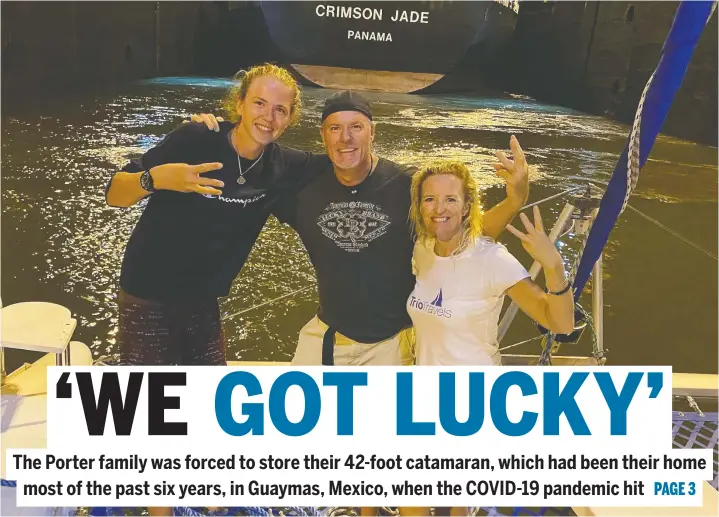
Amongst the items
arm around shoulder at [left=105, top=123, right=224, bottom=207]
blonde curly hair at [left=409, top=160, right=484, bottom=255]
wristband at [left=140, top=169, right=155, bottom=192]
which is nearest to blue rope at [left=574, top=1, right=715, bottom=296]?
blonde curly hair at [left=409, top=160, right=484, bottom=255]

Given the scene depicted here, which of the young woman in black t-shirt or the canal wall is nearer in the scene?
the young woman in black t-shirt

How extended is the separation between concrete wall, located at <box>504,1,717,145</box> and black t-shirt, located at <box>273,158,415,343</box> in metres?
0.98

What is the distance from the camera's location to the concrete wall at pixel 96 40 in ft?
6.34

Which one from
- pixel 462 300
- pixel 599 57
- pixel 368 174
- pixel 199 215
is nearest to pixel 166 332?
pixel 199 215

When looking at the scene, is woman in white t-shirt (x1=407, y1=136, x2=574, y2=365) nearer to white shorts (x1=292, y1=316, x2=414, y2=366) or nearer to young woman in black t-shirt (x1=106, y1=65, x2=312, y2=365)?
white shorts (x1=292, y1=316, x2=414, y2=366)

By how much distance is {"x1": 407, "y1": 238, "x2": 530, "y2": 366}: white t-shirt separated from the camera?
1.31 m

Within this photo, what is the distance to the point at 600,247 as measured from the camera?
56.6 inches

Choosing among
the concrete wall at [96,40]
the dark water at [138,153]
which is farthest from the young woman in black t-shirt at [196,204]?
the concrete wall at [96,40]

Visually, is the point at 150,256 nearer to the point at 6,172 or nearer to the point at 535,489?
the point at 6,172

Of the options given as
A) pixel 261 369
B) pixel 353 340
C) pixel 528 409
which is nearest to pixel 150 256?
pixel 261 369

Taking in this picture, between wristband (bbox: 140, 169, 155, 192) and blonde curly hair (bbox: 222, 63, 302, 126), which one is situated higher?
blonde curly hair (bbox: 222, 63, 302, 126)

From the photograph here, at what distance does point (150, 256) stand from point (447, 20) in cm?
135

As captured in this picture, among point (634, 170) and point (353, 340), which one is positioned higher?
point (634, 170)

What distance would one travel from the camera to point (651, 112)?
1.26 m
